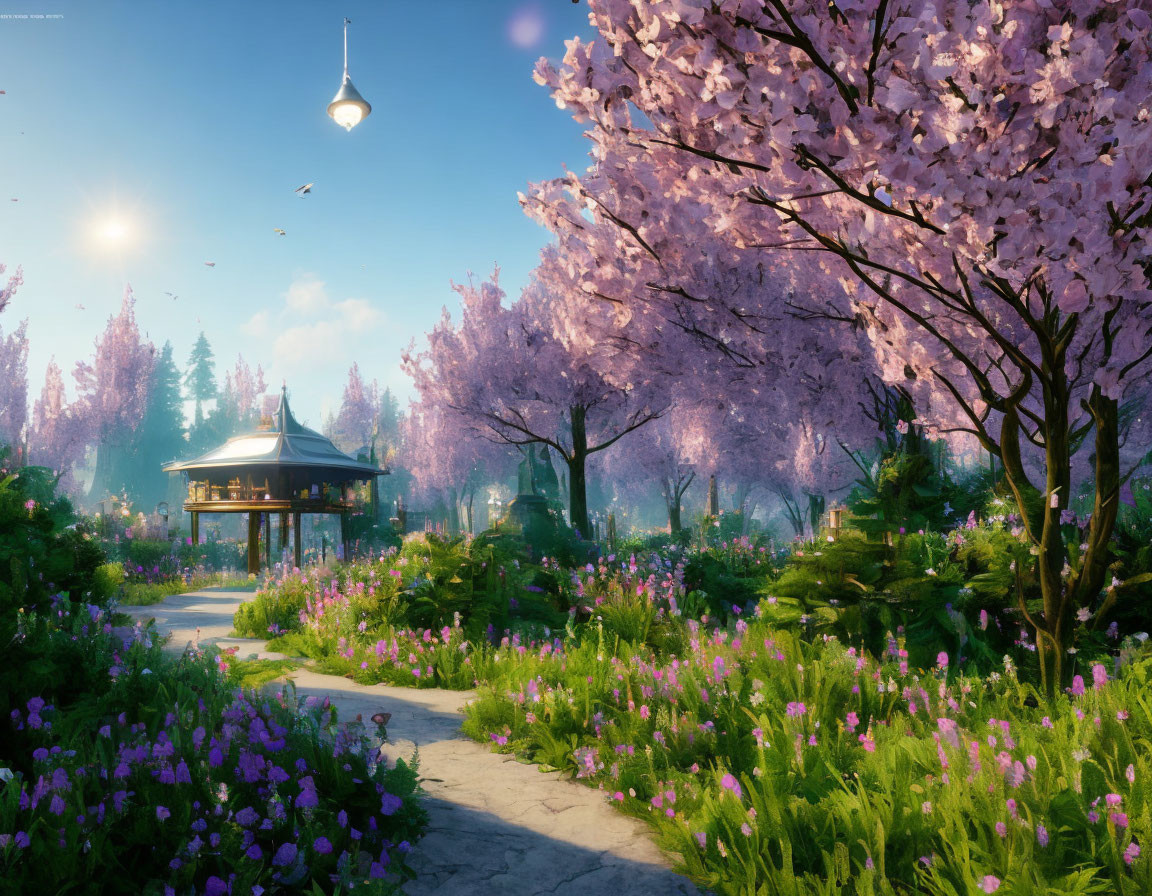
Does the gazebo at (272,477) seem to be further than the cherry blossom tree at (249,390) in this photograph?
No

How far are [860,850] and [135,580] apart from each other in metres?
18.5

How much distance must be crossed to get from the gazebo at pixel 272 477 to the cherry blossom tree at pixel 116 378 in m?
22.8

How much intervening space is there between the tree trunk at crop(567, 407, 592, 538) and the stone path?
997 centimetres

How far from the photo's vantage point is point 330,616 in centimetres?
902

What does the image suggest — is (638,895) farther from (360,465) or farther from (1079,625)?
(360,465)

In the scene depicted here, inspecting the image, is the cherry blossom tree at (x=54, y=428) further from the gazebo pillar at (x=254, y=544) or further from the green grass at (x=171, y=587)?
the green grass at (x=171, y=587)

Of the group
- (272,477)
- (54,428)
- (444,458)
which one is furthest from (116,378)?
(272,477)

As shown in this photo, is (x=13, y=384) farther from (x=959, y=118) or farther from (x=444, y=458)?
(x=959, y=118)

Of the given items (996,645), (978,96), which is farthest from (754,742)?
(978,96)

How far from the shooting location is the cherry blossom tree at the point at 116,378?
139 feet

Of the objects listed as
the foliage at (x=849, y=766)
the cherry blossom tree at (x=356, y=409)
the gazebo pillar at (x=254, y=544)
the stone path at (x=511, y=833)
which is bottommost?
the stone path at (x=511, y=833)

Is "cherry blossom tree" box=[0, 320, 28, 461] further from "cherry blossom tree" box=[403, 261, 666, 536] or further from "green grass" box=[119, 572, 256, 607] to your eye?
"cherry blossom tree" box=[403, 261, 666, 536]

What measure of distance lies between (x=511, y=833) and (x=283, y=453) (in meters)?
21.8

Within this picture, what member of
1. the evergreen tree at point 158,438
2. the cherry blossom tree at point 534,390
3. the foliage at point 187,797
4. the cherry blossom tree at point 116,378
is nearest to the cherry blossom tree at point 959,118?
the foliage at point 187,797
